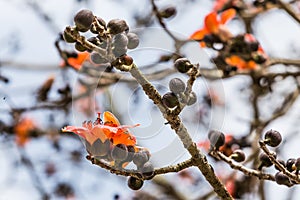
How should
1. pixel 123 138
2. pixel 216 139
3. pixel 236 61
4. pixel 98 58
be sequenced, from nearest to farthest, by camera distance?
pixel 98 58
pixel 123 138
pixel 216 139
pixel 236 61

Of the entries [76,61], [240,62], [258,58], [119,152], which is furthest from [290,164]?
[76,61]

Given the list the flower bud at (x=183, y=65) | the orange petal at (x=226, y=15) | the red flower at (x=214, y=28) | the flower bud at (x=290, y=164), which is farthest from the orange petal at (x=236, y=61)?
the flower bud at (x=183, y=65)

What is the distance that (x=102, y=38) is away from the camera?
1342mm

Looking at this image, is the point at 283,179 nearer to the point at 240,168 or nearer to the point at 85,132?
the point at 240,168

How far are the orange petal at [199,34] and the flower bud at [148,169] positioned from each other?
1397mm

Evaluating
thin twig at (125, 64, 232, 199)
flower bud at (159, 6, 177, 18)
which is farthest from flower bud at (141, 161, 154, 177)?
flower bud at (159, 6, 177, 18)

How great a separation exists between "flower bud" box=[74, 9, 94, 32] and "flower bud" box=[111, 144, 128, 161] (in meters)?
0.33

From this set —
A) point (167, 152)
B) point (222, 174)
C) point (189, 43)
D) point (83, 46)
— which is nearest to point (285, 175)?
point (167, 152)

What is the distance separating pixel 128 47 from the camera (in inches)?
55.7

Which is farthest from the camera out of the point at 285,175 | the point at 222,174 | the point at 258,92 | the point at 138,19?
the point at 138,19

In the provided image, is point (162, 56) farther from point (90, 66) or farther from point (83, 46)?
point (83, 46)

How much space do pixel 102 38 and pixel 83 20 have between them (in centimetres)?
9

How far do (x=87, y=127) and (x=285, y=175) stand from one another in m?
0.59

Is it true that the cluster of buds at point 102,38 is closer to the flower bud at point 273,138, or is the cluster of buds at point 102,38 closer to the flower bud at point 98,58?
the flower bud at point 98,58
